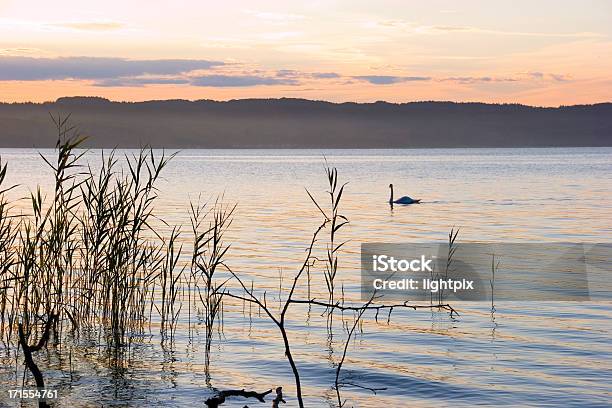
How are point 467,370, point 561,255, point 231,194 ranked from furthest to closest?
1. point 231,194
2. point 561,255
3. point 467,370

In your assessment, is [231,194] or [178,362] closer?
[178,362]

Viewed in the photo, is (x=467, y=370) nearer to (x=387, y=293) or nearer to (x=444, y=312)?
(x=444, y=312)

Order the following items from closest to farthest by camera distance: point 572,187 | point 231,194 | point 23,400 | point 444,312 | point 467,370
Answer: point 23,400
point 467,370
point 444,312
point 231,194
point 572,187

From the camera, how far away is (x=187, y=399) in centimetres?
1179

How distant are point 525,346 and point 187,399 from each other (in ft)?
21.7

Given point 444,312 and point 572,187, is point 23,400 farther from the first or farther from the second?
point 572,187

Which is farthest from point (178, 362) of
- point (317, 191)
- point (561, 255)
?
point (317, 191)

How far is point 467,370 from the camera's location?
44.6ft

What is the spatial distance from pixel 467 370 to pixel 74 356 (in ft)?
21.3

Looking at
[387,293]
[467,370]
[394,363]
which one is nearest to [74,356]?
A: [394,363]

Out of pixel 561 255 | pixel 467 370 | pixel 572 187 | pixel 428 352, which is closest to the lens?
pixel 467 370

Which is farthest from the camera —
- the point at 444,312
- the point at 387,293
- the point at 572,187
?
the point at 572,187

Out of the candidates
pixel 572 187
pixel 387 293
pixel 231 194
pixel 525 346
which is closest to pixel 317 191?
pixel 231 194

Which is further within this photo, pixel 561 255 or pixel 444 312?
pixel 561 255
